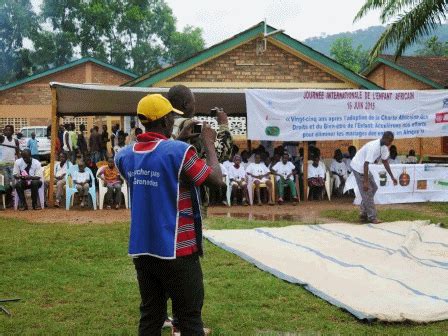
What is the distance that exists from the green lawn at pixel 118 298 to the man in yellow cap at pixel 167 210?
4.83ft

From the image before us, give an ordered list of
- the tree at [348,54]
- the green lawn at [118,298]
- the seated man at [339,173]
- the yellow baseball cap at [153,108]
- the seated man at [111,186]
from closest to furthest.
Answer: the yellow baseball cap at [153,108], the green lawn at [118,298], the seated man at [111,186], the seated man at [339,173], the tree at [348,54]

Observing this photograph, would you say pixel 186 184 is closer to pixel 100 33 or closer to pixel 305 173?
pixel 305 173

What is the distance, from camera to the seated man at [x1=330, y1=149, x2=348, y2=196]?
15820 millimetres

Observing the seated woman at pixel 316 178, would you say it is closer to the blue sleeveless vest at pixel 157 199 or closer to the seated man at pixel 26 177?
the seated man at pixel 26 177

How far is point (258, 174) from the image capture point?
14.4 m

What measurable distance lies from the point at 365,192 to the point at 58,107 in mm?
7705

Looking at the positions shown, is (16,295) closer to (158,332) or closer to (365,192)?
(158,332)

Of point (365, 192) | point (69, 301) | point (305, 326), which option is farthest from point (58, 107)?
point (305, 326)

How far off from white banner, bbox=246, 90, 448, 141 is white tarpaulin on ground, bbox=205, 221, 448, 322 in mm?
4145

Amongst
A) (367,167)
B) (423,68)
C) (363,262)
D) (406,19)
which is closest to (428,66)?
(423,68)

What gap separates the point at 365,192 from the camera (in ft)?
35.7

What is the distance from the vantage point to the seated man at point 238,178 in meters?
14.2

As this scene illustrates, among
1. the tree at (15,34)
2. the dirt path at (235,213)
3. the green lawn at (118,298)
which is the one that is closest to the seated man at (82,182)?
the dirt path at (235,213)

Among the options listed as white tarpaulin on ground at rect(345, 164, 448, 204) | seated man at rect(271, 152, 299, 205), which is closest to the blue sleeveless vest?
white tarpaulin on ground at rect(345, 164, 448, 204)
